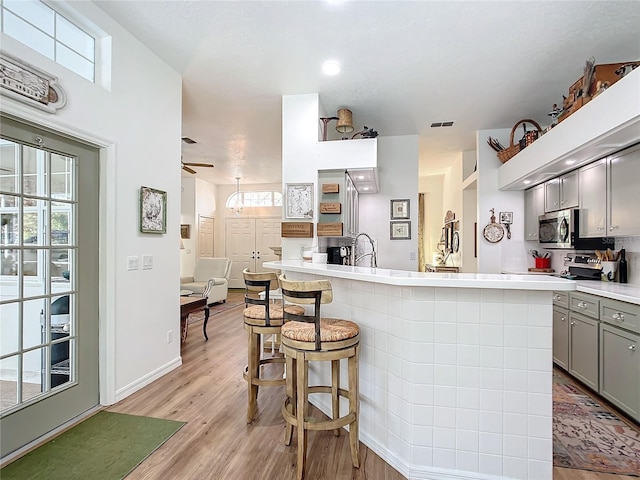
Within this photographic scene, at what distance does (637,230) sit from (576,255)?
1.35 metres

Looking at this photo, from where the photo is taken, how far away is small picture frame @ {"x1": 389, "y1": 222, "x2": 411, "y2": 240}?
5449 mm

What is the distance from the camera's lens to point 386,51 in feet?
9.76

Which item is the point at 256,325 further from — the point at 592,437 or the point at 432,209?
the point at 432,209

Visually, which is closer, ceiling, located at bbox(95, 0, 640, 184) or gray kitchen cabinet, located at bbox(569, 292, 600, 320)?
ceiling, located at bbox(95, 0, 640, 184)

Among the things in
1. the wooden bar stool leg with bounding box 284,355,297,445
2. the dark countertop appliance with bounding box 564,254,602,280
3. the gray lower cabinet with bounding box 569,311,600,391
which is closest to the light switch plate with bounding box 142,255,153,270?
the wooden bar stool leg with bounding box 284,355,297,445

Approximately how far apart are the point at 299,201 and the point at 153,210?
1.52m

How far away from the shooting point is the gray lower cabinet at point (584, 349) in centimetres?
277

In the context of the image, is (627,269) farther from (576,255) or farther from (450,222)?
(450,222)

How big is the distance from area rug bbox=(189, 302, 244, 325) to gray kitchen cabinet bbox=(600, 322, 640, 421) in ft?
16.8

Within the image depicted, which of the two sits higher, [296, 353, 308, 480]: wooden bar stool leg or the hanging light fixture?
the hanging light fixture

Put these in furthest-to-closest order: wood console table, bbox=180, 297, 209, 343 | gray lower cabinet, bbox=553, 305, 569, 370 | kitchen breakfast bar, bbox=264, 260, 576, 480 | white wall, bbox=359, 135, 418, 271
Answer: white wall, bbox=359, 135, 418, 271, wood console table, bbox=180, 297, 209, 343, gray lower cabinet, bbox=553, 305, 569, 370, kitchen breakfast bar, bbox=264, 260, 576, 480

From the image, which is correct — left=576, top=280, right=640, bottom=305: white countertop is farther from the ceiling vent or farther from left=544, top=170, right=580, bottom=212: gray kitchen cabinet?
the ceiling vent

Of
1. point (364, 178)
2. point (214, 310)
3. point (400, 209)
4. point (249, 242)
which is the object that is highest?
point (364, 178)

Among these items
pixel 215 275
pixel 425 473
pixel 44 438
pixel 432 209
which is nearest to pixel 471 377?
pixel 425 473
